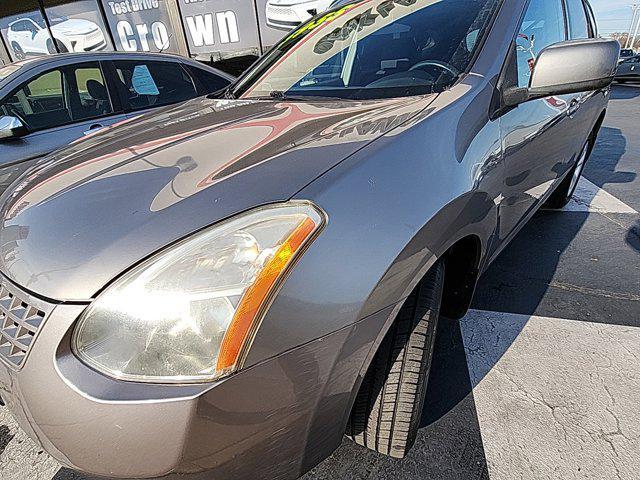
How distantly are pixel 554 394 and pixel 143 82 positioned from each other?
3539 millimetres

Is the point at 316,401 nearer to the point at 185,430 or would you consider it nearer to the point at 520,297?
the point at 185,430

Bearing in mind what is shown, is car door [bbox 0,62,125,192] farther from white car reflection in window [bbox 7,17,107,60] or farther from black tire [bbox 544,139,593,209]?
white car reflection in window [bbox 7,17,107,60]

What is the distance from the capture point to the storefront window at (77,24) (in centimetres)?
970

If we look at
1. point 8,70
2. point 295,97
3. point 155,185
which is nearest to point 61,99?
point 8,70

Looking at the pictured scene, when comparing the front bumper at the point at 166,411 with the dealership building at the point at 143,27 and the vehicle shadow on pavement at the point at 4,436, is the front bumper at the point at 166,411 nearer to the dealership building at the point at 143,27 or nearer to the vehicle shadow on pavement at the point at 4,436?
the vehicle shadow on pavement at the point at 4,436

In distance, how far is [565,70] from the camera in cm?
138

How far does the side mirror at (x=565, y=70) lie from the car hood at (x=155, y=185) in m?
0.44

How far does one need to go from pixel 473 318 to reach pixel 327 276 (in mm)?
1486

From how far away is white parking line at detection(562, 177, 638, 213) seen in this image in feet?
10.6

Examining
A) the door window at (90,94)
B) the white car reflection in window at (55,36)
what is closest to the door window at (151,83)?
the door window at (90,94)

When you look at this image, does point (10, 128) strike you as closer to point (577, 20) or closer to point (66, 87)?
point (66, 87)

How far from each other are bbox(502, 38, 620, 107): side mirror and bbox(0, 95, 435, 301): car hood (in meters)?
0.44

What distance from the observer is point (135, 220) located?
870mm

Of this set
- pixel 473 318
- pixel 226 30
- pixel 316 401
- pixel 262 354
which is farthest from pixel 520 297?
pixel 226 30
